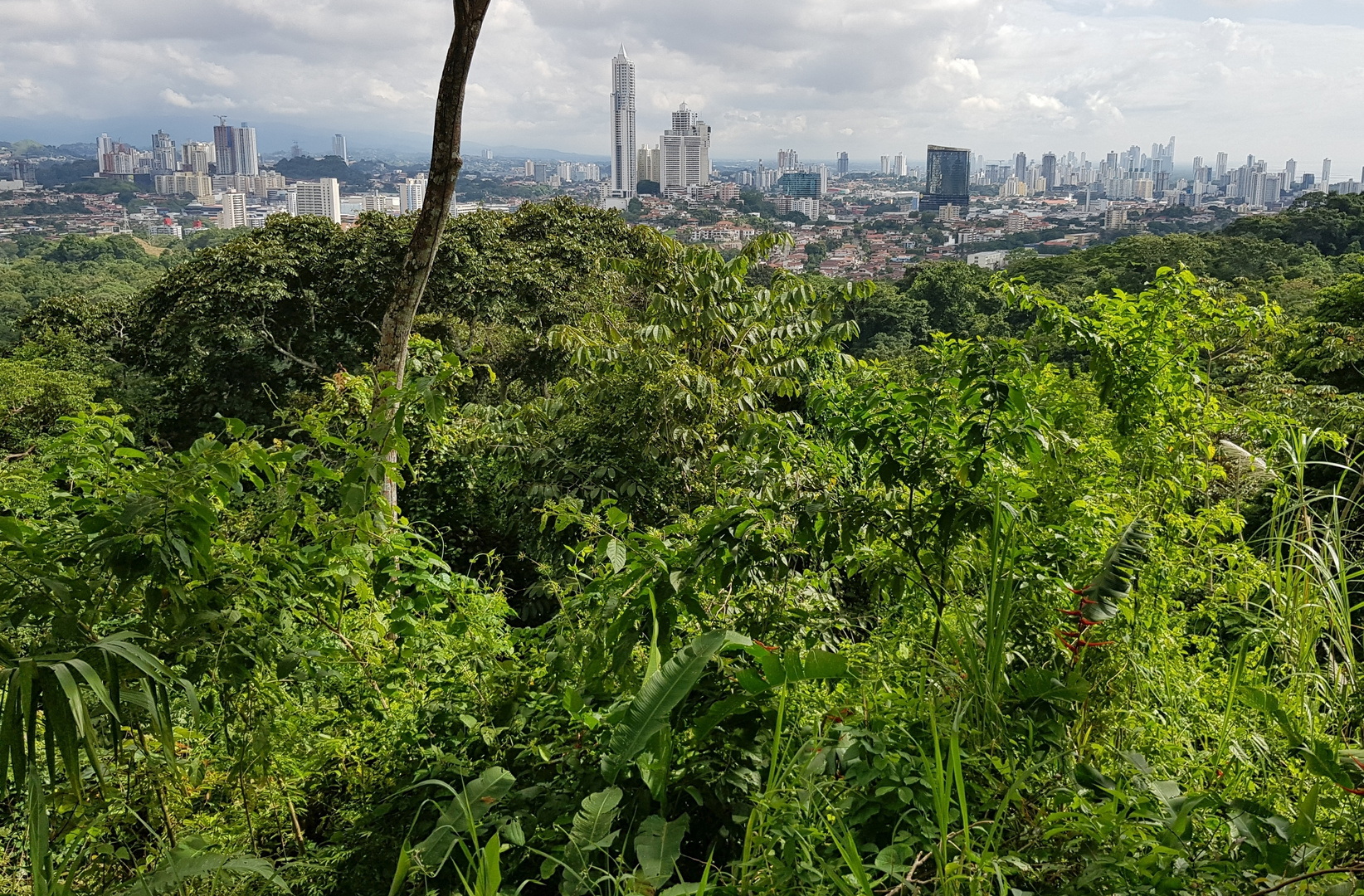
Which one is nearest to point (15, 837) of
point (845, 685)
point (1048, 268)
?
point (845, 685)

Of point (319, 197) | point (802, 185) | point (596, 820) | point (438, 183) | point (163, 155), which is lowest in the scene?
point (596, 820)

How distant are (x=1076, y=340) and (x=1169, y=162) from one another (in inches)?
6669

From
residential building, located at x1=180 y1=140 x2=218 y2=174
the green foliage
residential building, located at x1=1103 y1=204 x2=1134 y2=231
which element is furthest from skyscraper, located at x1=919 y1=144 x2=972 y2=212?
residential building, located at x1=180 y1=140 x2=218 y2=174

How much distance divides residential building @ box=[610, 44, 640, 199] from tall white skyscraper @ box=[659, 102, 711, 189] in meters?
3.33

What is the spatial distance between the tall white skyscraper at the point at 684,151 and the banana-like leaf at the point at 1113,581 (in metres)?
80.2

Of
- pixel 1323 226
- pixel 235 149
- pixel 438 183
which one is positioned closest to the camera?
pixel 438 183

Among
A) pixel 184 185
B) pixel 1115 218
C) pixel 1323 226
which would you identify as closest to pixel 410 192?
pixel 184 185

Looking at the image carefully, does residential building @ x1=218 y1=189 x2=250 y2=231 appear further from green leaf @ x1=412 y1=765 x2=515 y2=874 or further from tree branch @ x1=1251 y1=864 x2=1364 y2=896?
tree branch @ x1=1251 y1=864 x2=1364 y2=896

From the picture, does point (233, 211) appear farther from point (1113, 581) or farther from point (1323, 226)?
point (1113, 581)

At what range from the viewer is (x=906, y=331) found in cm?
2139

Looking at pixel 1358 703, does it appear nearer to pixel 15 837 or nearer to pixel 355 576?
pixel 355 576

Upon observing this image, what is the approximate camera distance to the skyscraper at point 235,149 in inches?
3651

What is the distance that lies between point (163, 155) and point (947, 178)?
82.6m

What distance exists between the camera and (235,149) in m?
95.5
